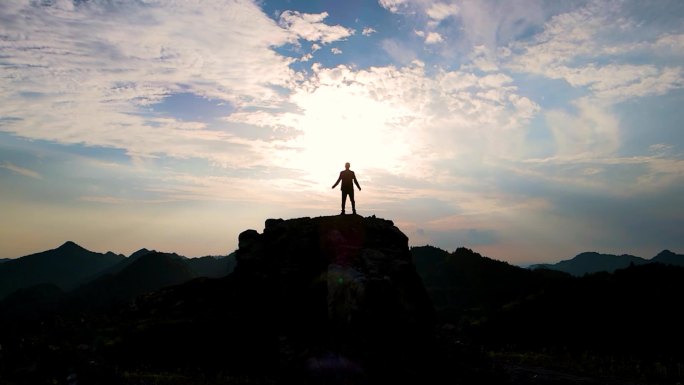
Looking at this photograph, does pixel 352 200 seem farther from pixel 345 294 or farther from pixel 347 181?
pixel 345 294

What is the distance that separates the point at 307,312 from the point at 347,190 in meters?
9.56

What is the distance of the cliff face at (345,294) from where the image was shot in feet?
76.8

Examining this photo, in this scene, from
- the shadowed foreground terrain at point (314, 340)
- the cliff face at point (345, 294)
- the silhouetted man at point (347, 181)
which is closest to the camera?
the shadowed foreground terrain at point (314, 340)

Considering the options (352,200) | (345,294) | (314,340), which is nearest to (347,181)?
(352,200)

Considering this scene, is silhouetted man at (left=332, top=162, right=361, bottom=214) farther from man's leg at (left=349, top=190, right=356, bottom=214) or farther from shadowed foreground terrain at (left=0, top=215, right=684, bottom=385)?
shadowed foreground terrain at (left=0, top=215, right=684, bottom=385)

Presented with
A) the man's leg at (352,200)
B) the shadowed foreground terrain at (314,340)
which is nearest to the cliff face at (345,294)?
the shadowed foreground terrain at (314,340)

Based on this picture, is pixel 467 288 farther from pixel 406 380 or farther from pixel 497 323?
pixel 406 380

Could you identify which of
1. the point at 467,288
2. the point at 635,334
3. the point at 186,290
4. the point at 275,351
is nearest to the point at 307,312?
the point at 275,351

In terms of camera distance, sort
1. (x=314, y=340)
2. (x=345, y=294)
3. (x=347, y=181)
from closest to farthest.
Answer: (x=314, y=340)
(x=345, y=294)
(x=347, y=181)

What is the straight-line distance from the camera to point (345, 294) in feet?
81.6

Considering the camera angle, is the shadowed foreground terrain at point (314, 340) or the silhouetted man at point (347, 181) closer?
the shadowed foreground terrain at point (314, 340)

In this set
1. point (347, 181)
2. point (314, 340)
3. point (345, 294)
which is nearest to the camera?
point (314, 340)

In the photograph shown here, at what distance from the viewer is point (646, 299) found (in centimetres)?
6694

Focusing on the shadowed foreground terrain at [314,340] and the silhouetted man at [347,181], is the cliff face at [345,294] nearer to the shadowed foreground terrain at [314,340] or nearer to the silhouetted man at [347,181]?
the shadowed foreground terrain at [314,340]
